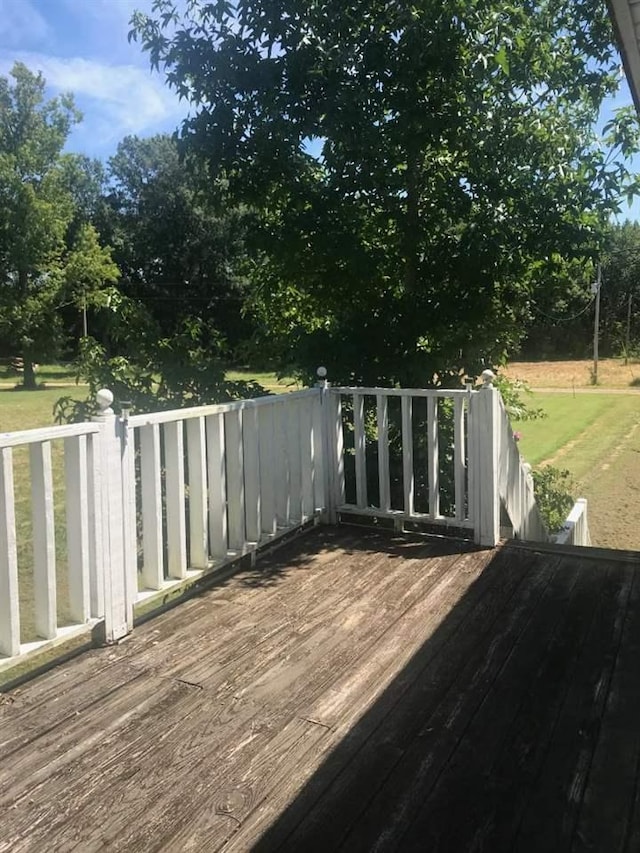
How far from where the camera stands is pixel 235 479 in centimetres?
304

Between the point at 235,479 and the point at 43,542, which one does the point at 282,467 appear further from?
the point at 43,542

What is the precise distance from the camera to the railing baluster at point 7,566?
75.2 inches

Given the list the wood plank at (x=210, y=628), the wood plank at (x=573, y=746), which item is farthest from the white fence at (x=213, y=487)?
the wood plank at (x=573, y=746)

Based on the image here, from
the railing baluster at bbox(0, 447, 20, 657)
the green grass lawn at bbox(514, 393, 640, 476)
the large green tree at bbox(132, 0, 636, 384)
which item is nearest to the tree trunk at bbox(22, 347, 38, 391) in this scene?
the green grass lawn at bbox(514, 393, 640, 476)

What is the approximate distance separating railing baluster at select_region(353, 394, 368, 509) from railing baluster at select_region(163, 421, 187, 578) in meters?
1.29

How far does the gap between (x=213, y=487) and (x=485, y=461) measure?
1334 mm

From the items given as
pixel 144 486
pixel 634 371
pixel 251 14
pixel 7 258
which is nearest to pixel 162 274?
pixel 7 258

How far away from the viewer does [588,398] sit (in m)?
15.1

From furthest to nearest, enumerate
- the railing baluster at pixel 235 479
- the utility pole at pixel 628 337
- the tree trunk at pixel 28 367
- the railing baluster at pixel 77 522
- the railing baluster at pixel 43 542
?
the utility pole at pixel 628 337 → the tree trunk at pixel 28 367 → the railing baluster at pixel 235 479 → the railing baluster at pixel 77 522 → the railing baluster at pixel 43 542

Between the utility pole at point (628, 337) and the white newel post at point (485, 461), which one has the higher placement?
the utility pole at point (628, 337)

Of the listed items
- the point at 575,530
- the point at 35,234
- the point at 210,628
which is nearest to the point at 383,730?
the point at 210,628

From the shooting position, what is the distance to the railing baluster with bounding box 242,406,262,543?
10.2ft

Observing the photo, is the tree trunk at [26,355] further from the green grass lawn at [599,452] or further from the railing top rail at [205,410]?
the railing top rail at [205,410]

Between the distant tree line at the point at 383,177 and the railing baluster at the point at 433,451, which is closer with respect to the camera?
the railing baluster at the point at 433,451
